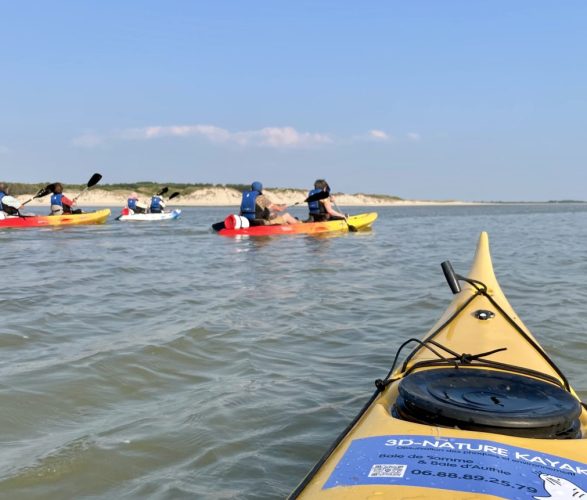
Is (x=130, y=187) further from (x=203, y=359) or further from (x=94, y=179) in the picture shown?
(x=203, y=359)

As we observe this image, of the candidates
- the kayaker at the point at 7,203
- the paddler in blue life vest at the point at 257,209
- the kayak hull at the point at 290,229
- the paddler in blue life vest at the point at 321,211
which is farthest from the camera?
the kayaker at the point at 7,203

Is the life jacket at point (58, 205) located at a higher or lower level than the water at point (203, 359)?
higher

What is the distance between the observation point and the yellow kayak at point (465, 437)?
182 centimetres

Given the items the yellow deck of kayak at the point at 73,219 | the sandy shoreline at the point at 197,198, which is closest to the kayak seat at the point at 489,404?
the yellow deck of kayak at the point at 73,219

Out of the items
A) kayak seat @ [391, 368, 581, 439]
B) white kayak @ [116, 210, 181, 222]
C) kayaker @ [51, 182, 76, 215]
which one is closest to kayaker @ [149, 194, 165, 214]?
white kayak @ [116, 210, 181, 222]

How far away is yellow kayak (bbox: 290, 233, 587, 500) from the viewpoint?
71.8 inches

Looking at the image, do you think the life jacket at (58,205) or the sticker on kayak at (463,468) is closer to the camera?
the sticker on kayak at (463,468)

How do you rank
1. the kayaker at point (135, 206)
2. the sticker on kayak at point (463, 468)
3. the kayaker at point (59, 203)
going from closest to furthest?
the sticker on kayak at point (463, 468) < the kayaker at point (59, 203) < the kayaker at point (135, 206)

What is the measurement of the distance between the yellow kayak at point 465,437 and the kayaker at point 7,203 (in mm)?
18400

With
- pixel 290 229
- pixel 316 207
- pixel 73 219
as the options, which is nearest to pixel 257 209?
pixel 290 229

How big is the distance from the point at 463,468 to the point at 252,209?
14.5 meters

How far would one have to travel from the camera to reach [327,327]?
5895 millimetres

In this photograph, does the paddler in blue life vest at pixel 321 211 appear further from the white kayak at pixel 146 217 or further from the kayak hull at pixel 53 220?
the white kayak at pixel 146 217

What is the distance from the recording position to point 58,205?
19906 mm
